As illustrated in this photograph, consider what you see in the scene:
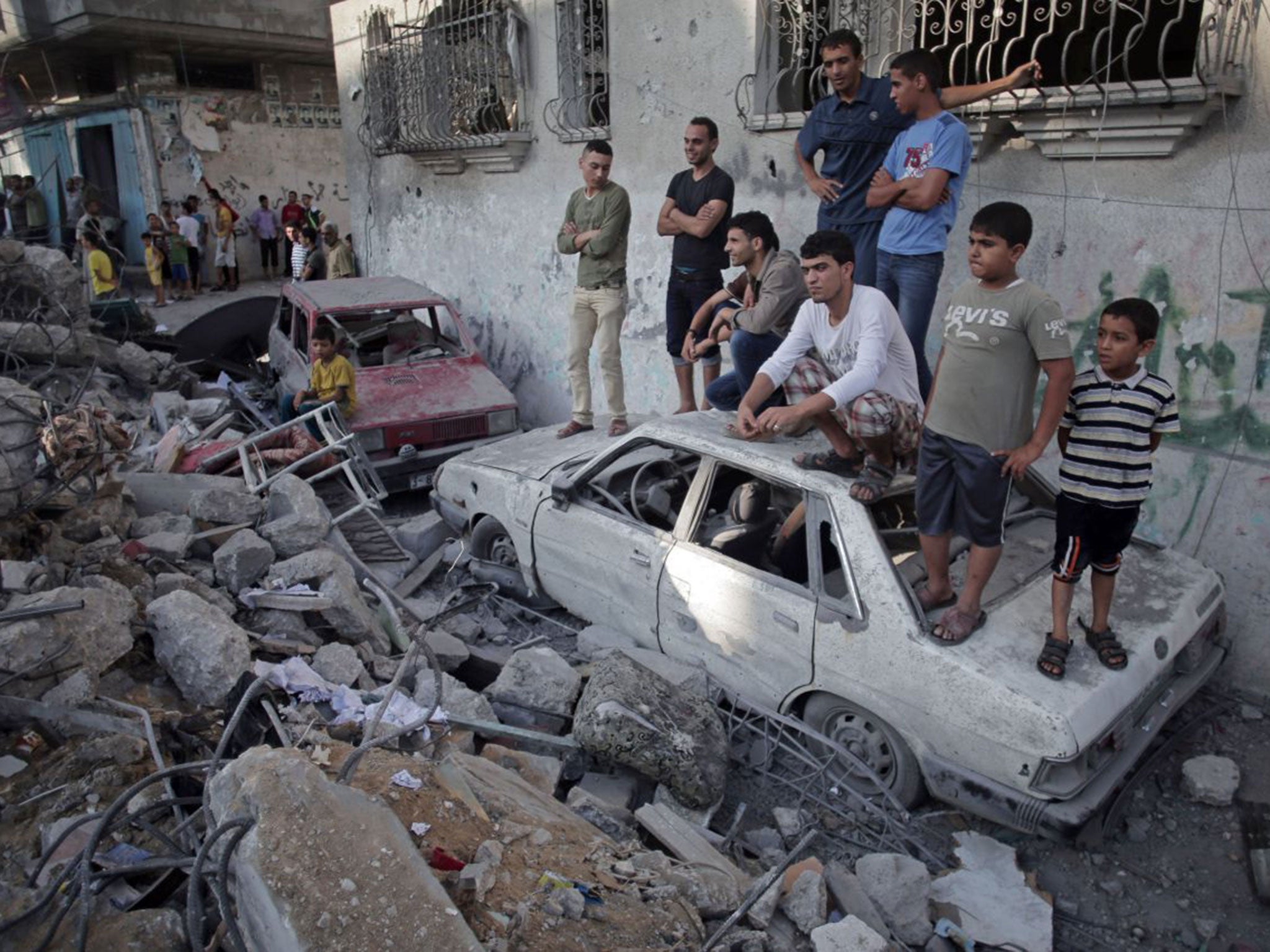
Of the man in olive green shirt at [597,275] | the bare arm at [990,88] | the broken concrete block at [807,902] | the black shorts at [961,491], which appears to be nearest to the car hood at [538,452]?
the man in olive green shirt at [597,275]

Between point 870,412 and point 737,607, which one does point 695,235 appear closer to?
point 870,412

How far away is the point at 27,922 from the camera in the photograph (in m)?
2.81

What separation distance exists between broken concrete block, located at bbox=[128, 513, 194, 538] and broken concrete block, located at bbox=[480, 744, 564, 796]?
9.28ft

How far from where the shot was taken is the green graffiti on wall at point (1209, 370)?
191 inches

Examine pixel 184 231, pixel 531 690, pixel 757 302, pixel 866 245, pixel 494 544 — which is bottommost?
pixel 531 690

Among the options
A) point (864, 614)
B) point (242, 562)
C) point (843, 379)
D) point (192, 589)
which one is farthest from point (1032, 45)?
point (192, 589)

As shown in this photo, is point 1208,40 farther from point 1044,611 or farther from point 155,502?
point 155,502

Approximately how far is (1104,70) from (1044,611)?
3.23 m

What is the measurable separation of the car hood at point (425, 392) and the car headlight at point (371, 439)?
46 mm

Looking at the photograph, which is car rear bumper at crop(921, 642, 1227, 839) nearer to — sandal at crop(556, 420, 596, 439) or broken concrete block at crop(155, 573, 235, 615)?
sandal at crop(556, 420, 596, 439)

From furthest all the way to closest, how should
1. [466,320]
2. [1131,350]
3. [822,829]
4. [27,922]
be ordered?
[466,320]
[822,829]
[1131,350]
[27,922]

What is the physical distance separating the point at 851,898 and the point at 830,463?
178 cm

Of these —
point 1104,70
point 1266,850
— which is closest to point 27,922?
point 1266,850

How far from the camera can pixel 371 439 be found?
7.23 metres
